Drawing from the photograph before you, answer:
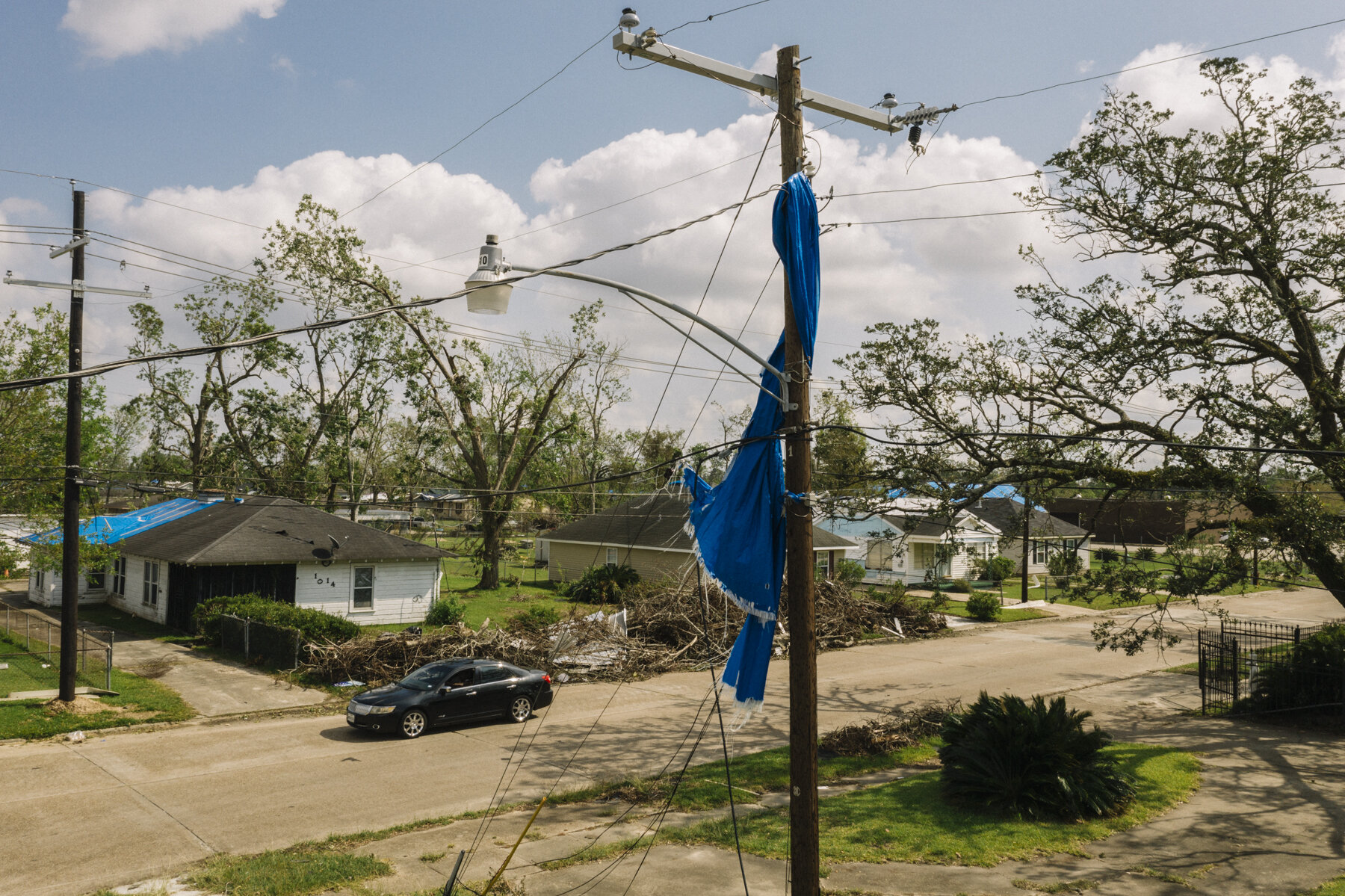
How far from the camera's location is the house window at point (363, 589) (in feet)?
104

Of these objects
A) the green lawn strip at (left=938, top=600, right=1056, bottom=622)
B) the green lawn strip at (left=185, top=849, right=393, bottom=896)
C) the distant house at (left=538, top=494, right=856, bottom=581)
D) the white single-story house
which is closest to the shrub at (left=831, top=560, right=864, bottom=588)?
the distant house at (left=538, top=494, right=856, bottom=581)

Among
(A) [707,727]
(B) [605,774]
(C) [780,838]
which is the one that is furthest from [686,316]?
(A) [707,727]

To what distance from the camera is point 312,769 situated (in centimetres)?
1533

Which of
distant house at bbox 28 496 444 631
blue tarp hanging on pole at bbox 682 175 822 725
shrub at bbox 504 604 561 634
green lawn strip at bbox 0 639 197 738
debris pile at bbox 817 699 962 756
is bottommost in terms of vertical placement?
green lawn strip at bbox 0 639 197 738

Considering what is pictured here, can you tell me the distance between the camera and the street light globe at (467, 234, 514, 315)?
7672 mm

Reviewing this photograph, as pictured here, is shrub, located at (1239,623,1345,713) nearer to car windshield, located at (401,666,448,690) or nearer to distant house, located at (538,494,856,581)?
car windshield, located at (401,666,448,690)

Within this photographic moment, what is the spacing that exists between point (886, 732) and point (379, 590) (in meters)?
21.2

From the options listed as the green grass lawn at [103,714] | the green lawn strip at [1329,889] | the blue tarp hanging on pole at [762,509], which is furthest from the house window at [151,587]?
the green lawn strip at [1329,889]

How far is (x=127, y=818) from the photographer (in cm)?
1265

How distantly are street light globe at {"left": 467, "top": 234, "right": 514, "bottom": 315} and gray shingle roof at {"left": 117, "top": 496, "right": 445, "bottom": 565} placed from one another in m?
24.6

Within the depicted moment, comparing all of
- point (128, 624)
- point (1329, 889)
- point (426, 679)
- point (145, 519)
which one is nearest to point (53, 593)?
point (145, 519)

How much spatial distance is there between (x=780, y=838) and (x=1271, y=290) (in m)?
13.9

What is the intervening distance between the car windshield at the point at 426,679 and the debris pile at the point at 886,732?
8.11 metres

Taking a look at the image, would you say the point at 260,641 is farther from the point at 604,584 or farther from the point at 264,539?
the point at 604,584
